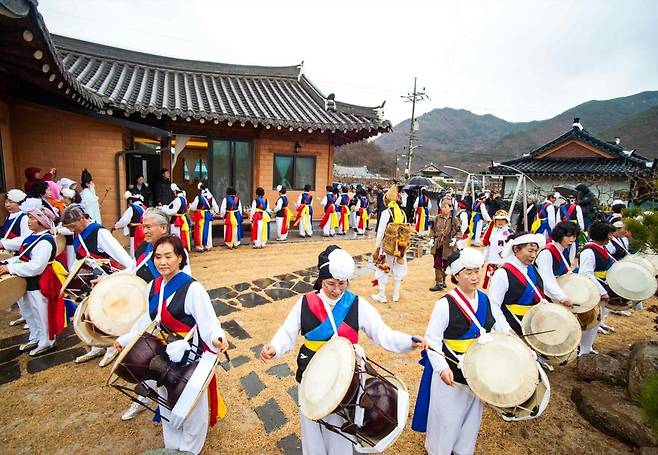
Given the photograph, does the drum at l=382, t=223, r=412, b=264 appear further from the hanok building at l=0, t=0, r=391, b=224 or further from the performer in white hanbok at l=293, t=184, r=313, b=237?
the performer in white hanbok at l=293, t=184, r=313, b=237

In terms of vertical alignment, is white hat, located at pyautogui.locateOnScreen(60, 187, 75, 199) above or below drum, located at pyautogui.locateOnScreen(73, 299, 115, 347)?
above

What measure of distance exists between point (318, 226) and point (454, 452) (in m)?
10.6

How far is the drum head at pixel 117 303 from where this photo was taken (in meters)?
2.63

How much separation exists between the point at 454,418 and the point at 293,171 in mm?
10592

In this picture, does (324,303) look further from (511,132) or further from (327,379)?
(511,132)

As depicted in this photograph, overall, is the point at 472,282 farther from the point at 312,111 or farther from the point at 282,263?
the point at 312,111

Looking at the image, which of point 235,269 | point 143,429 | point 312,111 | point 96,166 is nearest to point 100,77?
point 96,166

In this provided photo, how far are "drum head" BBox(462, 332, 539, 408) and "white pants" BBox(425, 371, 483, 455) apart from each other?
0.96ft

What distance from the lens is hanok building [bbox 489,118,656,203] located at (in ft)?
52.0

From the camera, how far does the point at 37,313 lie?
3902mm

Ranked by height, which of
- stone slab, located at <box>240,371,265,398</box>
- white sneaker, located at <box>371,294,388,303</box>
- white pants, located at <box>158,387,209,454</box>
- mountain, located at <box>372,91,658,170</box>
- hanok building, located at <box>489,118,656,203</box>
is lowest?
stone slab, located at <box>240,371,265,398</box>

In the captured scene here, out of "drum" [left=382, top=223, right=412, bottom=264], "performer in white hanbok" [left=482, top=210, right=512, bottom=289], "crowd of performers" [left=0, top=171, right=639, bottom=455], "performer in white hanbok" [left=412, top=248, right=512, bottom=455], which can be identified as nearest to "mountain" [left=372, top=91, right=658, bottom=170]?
"performer in white hanbok" [left=482, top=210, right=512, bottom=289]

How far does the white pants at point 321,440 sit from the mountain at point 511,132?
3989cm

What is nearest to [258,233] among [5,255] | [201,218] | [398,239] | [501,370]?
[201,218]
